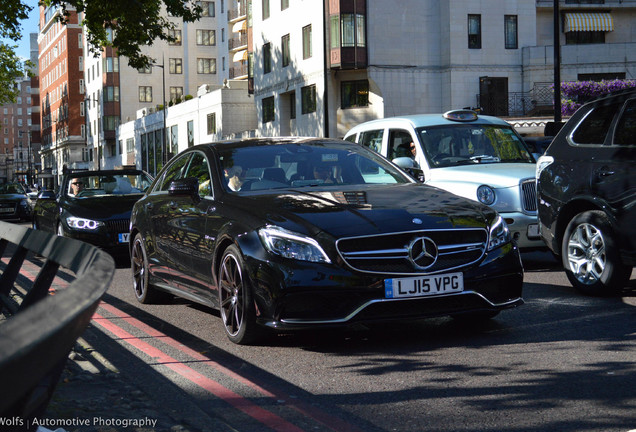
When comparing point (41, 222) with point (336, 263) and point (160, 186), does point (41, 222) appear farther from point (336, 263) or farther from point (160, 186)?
point (336, 263)

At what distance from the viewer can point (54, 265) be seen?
3.04m

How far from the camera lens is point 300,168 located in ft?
25.1

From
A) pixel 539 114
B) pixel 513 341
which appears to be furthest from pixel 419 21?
pixel 513 341

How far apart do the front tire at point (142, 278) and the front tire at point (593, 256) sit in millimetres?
3866

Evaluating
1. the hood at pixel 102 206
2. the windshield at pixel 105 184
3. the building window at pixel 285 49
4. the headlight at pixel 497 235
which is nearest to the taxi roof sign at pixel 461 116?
the hood at pixel 102 206

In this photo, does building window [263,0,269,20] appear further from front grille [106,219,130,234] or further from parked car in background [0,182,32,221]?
front grille [106,219,130,234]

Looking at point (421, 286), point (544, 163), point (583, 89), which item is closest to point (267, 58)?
point (583, 89)

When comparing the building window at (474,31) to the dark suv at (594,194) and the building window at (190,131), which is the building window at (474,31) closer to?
the building window at (190,131)

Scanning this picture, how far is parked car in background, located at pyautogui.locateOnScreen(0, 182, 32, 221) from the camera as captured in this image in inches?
1275

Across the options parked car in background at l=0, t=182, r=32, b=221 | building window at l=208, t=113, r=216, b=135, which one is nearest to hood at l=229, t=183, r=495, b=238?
parked car in background at l=0, t=182, r=32, b=221

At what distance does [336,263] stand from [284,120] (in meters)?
43.5

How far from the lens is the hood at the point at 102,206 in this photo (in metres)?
13.7

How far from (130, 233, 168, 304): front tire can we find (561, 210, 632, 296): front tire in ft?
12.7

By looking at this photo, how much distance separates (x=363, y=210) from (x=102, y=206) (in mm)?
8391
